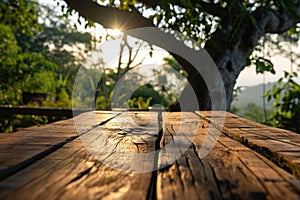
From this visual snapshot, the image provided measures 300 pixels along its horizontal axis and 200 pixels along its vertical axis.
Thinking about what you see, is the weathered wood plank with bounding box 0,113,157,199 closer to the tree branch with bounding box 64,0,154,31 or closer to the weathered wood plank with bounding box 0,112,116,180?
the weathered wood plank with bounding box 0,112,116,180

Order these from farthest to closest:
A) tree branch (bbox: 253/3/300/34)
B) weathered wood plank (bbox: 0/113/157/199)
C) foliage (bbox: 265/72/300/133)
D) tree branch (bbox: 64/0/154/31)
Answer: foliage (bbox: 265/72/300/133) < tree branch (bbox: 253/3/300/34) < tree branch (bbox: 64/0/154/31) < weathered wood plank (bbox: 0/113/157/199)

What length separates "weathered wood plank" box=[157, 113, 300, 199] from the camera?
535 mm

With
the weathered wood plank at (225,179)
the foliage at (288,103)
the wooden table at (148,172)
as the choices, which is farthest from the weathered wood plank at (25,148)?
the foliage at (288,103)

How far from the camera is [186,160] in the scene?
775 mm

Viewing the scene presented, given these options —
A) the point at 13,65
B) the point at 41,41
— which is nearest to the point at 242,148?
the point at 13,65

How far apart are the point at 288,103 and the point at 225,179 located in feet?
14.6

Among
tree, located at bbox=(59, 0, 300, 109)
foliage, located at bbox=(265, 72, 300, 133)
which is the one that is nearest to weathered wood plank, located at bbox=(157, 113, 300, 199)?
tree, located at bbox=(59, 0, 300, 109)

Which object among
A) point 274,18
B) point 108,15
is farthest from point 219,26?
point 108,15

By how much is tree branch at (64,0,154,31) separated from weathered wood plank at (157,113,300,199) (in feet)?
10.2

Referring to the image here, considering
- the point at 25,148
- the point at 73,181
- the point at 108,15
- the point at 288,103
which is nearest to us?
the point at 73,181

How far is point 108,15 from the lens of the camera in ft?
12.2

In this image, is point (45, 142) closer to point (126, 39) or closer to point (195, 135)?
point (195, 135)

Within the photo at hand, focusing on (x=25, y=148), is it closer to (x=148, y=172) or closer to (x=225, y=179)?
(x=148, y=172)

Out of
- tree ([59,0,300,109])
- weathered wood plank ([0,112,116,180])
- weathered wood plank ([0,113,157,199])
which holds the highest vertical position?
tree ([59,0,300,109])
